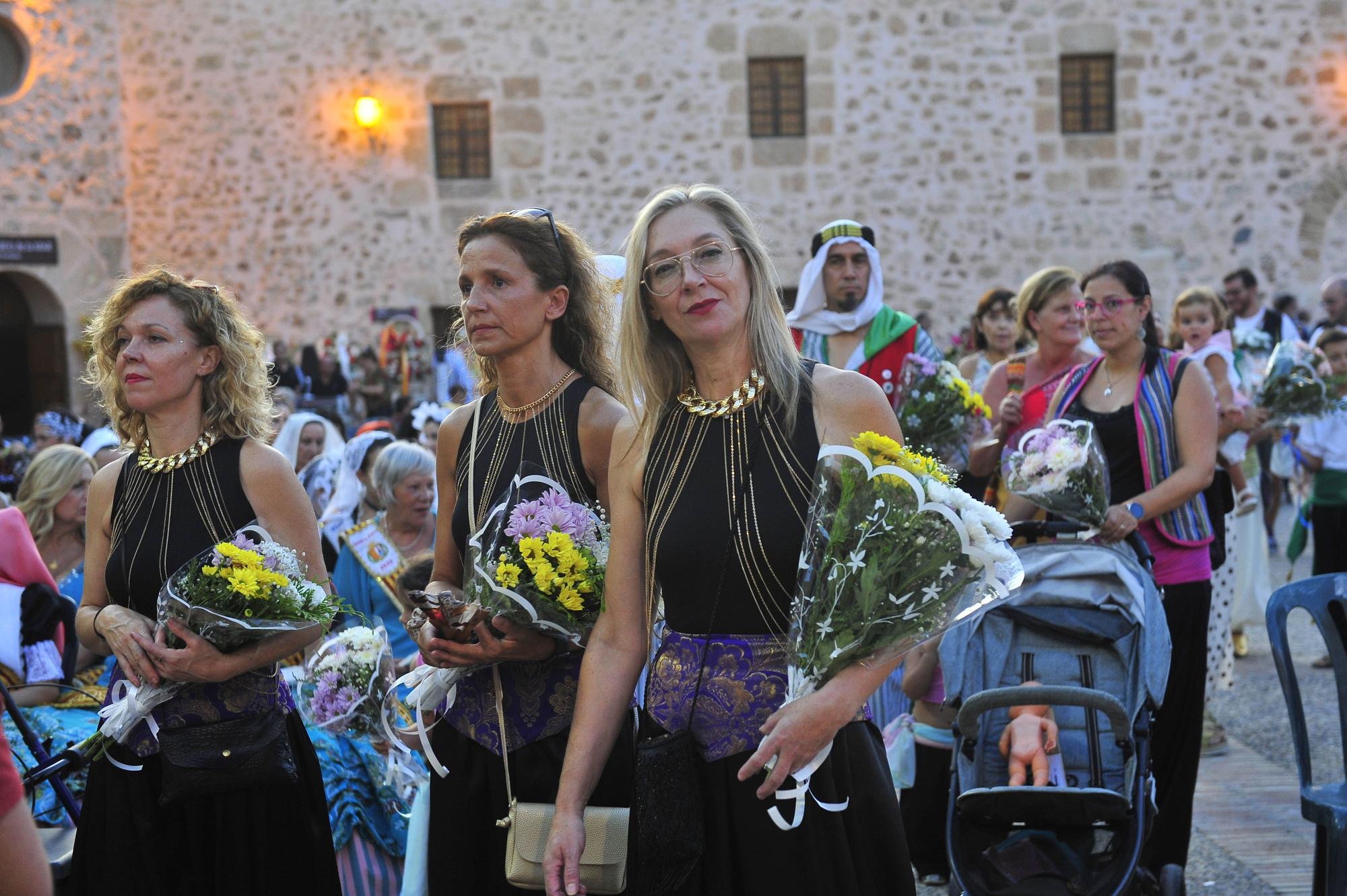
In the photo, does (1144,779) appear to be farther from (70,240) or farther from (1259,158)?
(70,240)

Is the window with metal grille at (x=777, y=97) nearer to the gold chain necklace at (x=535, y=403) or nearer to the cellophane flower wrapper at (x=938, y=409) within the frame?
the cellophane flower wrapper at (x=938, y=409)

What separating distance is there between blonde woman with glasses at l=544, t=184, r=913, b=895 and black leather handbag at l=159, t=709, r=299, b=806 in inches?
40.4

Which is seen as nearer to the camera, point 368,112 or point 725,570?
point 725,570

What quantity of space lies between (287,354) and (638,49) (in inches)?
241

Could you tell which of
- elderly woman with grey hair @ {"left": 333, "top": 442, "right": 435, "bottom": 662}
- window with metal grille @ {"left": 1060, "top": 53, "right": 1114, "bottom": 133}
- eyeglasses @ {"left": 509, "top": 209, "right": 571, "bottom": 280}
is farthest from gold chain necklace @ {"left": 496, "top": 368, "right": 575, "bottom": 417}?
window with metal grille @ {"left": 1060, "top": 53, "right": 1114, "bottom": 133}

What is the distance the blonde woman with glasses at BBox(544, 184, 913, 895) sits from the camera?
2.46 m

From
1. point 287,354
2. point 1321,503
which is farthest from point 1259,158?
point 287,354

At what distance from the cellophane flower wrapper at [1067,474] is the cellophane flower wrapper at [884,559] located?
2.30 m

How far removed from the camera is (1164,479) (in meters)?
4.88

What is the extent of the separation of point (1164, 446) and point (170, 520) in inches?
132

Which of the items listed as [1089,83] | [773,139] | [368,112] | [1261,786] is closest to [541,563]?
[1261,786]

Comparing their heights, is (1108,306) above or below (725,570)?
above

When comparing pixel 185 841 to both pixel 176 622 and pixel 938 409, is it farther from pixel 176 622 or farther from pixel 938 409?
pixel 938 409

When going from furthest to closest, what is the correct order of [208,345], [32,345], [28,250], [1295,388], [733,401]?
[32,345]
[28,250]
[1295,388]
[208,345]
[733,401]
